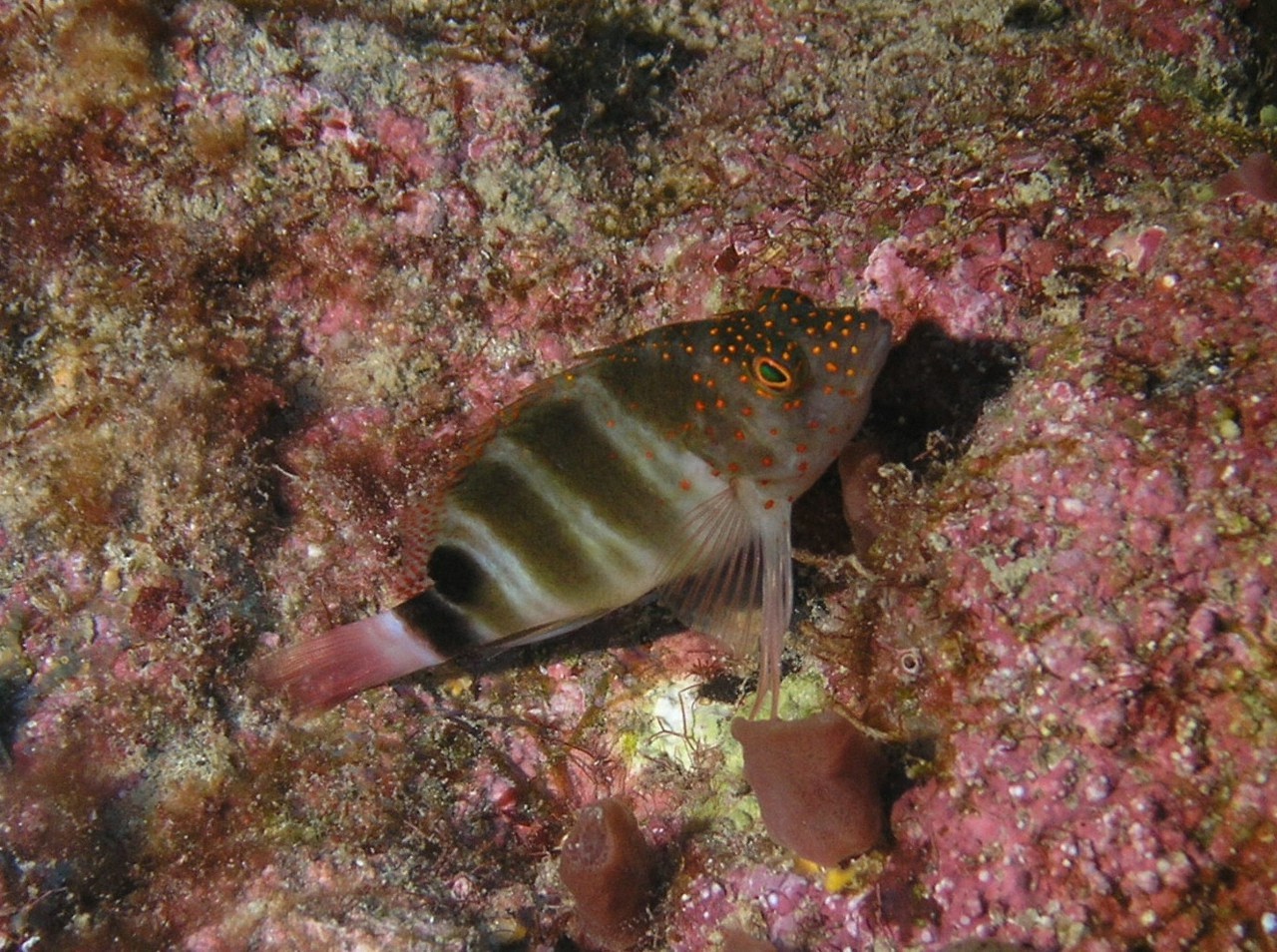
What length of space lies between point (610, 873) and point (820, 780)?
3.32 ft

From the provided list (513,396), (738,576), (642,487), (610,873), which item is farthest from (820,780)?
(513,396)

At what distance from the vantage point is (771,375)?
10.1 feet

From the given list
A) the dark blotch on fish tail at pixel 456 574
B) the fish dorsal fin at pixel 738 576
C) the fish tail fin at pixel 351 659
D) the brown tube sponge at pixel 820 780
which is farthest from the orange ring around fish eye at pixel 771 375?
the fish tail fin at pixel 351 659

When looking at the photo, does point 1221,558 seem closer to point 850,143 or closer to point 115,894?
point 850,143

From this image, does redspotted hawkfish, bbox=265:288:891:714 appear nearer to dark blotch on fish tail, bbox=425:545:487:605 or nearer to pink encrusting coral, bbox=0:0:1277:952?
dark blotch on fish tail, bbox=425:545:487:605

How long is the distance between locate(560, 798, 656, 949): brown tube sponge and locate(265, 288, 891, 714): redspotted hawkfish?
0.83 m

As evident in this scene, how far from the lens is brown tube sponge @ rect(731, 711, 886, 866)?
2.82m

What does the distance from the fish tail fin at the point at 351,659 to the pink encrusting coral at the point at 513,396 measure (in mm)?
327

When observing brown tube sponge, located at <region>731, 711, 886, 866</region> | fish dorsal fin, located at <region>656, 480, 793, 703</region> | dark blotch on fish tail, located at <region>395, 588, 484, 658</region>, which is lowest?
brown tube sponge, located at <region>731, 711, 886, 866</region>

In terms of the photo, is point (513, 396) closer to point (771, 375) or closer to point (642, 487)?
point (642, 487)

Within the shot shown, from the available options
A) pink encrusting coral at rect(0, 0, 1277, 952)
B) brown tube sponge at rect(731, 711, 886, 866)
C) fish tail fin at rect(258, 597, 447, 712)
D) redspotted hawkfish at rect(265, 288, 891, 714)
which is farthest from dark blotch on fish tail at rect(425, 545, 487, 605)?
brown tube sponge at rect(731, 711, 886, 866)

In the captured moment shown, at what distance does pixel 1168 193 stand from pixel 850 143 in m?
1.47

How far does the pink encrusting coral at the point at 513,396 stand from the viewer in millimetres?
2775

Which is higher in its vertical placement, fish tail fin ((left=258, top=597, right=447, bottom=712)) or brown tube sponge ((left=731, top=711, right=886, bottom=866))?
fish tail fin ((left=258, top=597, right=447, bottom=712))
